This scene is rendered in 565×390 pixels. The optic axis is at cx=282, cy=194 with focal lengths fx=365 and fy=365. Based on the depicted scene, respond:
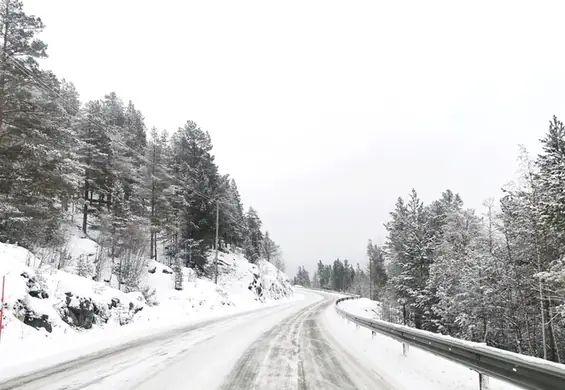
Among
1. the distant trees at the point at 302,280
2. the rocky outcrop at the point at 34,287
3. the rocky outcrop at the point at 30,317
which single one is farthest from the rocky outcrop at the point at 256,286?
the distant trees at the point at 302,280

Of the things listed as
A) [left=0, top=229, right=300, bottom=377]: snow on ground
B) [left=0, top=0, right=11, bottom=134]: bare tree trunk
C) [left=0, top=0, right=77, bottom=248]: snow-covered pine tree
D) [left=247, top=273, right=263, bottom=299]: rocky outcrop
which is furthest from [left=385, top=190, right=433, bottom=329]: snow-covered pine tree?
[left=0, top=0, right=11, bottom=134]: bare tree trunk

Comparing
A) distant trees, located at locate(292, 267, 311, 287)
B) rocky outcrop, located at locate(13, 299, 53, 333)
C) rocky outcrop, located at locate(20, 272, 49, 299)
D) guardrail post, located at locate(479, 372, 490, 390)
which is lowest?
distant trees, located at locate(292, 267, 311, 287)

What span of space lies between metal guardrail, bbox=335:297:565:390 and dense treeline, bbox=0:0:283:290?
17.4 meters

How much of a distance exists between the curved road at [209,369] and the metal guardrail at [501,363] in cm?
148

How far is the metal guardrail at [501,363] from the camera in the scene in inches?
170

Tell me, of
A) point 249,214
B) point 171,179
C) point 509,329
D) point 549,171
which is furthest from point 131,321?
point 249,214

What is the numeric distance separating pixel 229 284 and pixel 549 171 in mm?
31634

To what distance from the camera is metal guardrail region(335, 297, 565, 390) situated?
170 inches

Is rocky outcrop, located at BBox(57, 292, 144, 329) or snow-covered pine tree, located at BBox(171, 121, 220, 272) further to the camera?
snow-covered pine tree, located at BBox(171, 121, 220, 272)

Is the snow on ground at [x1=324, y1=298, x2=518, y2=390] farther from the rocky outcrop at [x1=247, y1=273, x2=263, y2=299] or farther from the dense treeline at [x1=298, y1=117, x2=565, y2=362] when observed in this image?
the rocky outcrop at [x1=247, y1=273, x2=263, y2=299]

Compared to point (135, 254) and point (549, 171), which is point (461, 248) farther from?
point (135, 254)

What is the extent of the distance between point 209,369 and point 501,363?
5.31m

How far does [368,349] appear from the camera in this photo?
11.2m

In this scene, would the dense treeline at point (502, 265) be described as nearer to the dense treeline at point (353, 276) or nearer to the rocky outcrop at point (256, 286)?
the rocky outcrop at point (256, 286)
